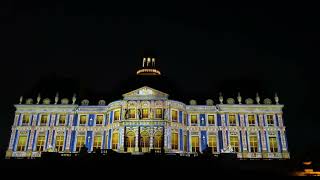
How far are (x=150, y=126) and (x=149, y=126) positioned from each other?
159mm

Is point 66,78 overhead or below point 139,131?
overhead

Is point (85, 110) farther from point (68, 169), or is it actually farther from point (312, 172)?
point (312, 172)

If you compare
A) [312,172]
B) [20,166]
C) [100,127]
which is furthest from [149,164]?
[100,127]

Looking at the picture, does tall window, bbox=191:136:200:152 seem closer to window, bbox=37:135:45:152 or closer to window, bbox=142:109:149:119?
window, bbox=142:109:149:119

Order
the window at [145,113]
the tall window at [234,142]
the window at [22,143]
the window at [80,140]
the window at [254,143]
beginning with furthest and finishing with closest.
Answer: the window at [80,140], the window at [22,143], the tall window at [234,142], the window at [254,143], the window at [145,113]

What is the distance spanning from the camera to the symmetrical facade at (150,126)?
4762 cm

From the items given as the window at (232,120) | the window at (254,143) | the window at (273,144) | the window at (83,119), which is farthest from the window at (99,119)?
the window at (273,144)

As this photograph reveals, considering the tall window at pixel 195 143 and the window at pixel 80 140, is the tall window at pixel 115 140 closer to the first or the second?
the window at pixel 80 140

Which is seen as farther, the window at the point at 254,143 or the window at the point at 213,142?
the window at the point at 213,142

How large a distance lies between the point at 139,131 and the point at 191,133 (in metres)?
9.16

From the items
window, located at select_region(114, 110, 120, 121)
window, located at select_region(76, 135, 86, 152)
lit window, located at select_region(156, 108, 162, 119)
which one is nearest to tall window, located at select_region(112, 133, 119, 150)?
window, located at select_region(114, 110, 120, 121)

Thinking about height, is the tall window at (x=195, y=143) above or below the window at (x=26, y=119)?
below

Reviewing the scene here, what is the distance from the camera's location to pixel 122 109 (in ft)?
161

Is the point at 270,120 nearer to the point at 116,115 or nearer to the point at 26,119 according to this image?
the point at 116,115
